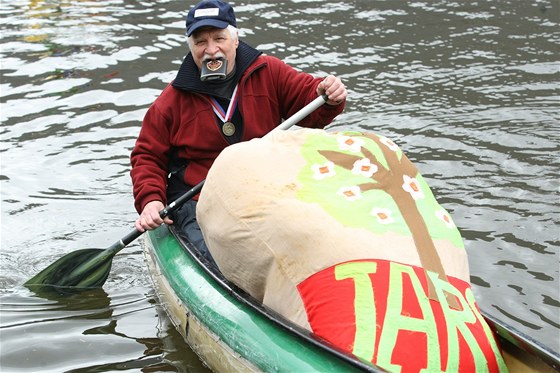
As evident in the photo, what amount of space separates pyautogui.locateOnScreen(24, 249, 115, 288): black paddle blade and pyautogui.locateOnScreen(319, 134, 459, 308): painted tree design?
7.61 ft

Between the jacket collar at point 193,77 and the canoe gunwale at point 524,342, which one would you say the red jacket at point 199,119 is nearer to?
the jacket collar at point 193,77

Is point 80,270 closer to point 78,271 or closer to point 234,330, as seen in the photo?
point 78,271

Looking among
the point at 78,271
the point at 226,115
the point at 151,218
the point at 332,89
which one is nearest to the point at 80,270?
the point at 78,271

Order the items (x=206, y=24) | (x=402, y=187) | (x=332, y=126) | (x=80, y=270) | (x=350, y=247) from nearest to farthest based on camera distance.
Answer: (x=350, y=247), (x=402, y=187), (x=206, y=24), (x=80, y=270), (x=332, y=126)

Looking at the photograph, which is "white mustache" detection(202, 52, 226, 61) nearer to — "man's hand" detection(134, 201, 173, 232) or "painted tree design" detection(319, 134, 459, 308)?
"man's hand" detection(134, 201, 173, 232)

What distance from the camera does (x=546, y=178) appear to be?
22.8 ft

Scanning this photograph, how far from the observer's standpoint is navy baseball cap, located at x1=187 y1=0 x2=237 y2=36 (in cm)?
504

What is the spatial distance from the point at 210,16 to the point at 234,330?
1878mm

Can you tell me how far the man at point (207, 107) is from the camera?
5.12m

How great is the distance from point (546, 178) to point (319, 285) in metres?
3.85

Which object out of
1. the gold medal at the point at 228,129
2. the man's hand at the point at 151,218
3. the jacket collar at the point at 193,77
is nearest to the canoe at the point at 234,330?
the man's hand at the point at 151,218

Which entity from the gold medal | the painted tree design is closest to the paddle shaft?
the gold medal

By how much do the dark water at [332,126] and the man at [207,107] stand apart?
768mm

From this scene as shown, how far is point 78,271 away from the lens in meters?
5.84
